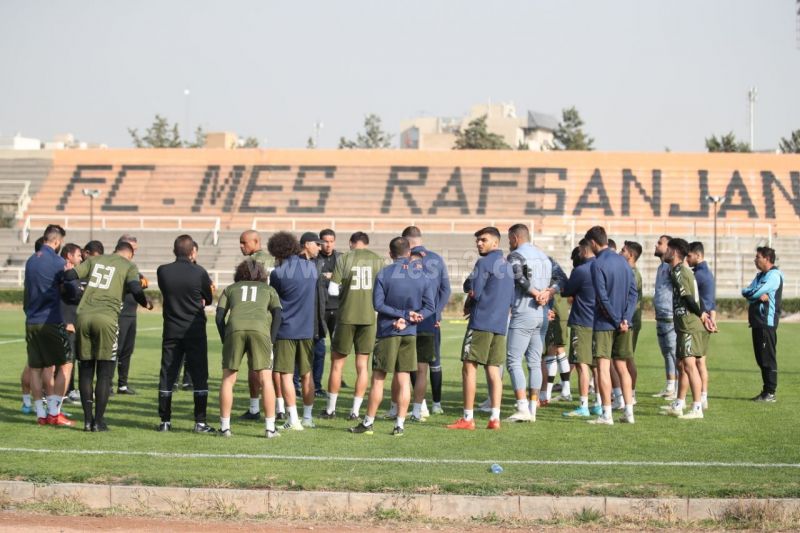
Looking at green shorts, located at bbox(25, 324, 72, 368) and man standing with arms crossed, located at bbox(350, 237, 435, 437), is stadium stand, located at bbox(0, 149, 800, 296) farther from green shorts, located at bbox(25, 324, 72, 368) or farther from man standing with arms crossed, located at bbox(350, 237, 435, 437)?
man standing with arms crossed, located at bbox(350, 237, 435, 437)

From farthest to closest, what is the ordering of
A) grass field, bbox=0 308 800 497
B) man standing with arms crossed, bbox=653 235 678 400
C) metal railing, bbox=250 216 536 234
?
metal railing, bbox=250 216 536 234
man standing with arms crossed, bbox=653 235 678 400
grass field, bbox=0 308 800 497

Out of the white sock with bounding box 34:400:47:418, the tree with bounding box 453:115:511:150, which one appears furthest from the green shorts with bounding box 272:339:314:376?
the tree with bounding box 453:115:511:150

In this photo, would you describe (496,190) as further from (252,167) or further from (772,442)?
(772,442)

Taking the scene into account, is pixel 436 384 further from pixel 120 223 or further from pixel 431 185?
pixel 431 185

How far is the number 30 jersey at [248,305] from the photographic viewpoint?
11.1 metres

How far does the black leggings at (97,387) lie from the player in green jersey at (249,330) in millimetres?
Answer: 1300

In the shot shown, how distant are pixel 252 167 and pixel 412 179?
339 inches

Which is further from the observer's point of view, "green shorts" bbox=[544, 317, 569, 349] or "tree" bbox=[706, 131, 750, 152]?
"tree" bbox=[706, 131, 750, 152]

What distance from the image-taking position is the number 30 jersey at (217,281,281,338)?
11102mm

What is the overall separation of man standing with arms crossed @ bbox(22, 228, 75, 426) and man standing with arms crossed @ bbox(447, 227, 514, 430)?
4223 millimetres

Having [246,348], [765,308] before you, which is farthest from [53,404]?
[765,308]

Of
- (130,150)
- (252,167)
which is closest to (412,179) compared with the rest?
(252,167)

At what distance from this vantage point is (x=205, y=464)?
9.61 meters

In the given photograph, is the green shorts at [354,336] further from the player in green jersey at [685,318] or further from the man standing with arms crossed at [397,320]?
the player in green jersey at [685,318]
